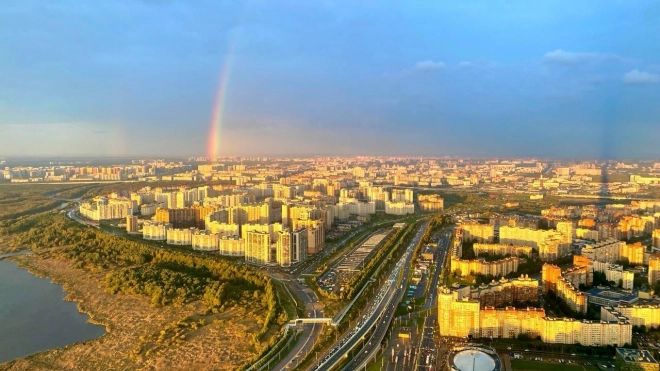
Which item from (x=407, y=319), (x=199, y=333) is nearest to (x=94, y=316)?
(x=199, y=333)

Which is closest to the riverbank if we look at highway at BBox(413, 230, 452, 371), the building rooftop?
highway at BBox(413, 230, 452, 371)

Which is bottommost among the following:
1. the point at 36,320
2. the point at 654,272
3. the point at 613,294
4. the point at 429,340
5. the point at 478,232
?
the point at 36,320

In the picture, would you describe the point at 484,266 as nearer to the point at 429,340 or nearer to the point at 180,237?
the point at 429,340

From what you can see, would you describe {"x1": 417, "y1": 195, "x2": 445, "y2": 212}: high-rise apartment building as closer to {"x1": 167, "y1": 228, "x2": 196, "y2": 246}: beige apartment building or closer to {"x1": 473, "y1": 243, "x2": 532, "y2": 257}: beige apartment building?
{"x1": 473, "y1": 243, "x2": 532, "y2": 257}: beige apartment building

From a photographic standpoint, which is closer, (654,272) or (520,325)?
(520,325)

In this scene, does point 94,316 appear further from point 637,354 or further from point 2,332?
point 637,354

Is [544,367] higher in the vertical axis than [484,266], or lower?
lower

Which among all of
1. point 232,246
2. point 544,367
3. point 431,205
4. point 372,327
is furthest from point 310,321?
point 431,205
